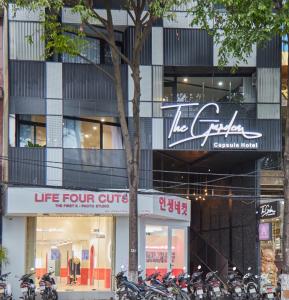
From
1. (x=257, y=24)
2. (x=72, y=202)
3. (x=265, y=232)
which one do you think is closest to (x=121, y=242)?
(x=72, y=202)

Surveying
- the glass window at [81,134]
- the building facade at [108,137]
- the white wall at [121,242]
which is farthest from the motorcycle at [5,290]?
the glass window at [81,134]

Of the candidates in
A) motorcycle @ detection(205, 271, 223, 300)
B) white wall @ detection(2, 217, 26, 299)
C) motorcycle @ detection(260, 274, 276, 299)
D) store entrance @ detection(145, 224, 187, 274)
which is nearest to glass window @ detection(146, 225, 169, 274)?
store entrance @ detection(145, 224, 187, 274)

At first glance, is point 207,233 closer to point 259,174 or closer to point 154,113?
point 259,174

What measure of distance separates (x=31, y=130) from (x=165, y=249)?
6615mm

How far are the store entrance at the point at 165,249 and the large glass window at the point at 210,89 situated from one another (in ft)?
16.5

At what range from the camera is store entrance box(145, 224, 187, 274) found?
24109 millimetres

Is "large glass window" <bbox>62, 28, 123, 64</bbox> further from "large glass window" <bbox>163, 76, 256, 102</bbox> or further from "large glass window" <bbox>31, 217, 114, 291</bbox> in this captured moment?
"large glass window" <bbox>31, 217, 114, 291</bbox>

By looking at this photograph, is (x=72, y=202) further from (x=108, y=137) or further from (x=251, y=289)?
(x=251, y=289)

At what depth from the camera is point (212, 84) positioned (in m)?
25.7

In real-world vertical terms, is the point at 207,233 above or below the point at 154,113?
below

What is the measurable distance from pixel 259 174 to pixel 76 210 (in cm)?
762

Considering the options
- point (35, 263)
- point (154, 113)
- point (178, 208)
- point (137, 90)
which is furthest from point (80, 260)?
point (137, 90)

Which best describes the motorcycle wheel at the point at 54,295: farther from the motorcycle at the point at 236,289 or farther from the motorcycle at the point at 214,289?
the motorcycle at the point at 236,289

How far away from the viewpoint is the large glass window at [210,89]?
25375 mm
